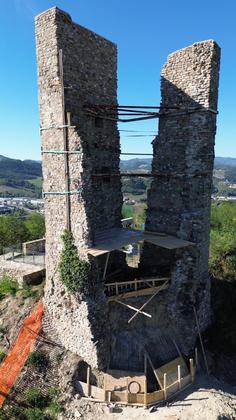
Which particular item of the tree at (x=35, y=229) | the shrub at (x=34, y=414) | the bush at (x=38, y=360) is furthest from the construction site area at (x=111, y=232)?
the tree at (x=35, y=229)

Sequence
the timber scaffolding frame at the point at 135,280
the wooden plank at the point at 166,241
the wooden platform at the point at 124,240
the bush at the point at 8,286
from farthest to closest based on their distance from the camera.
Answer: the bush at the point at 8,286, the wooden plank at the point at 166,241, the timber scaffolding frame at the point at 135,280, the wooden platform at the point at 124,240

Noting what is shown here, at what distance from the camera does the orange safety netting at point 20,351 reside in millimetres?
12279

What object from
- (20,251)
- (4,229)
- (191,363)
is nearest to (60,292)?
(191,363)

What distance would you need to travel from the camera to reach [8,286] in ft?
55.7

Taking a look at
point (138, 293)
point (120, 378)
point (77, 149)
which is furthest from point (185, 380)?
point (77, 149)

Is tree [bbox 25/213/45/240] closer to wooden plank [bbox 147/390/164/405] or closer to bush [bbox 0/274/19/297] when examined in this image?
bush [bbox 0/274/19/297]

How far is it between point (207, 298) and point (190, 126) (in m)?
7.41

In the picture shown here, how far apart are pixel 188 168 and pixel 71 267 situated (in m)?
6.09

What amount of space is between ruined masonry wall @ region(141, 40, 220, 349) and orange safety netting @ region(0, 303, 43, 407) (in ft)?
18.2

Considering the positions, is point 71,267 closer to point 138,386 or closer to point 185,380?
point 138,386

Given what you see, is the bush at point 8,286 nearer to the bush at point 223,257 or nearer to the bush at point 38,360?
the bush at point 38,360

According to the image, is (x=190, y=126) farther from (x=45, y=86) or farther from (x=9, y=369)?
(x=9, y=369)

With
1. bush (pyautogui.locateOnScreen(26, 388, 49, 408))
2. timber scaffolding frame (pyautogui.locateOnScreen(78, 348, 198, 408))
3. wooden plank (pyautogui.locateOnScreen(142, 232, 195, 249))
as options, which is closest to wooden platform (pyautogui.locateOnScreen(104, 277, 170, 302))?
wooden plank (pyautogui.locateOnScreen(142, 232, 195, 249))

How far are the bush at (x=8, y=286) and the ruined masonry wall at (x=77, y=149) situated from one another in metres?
3.48
